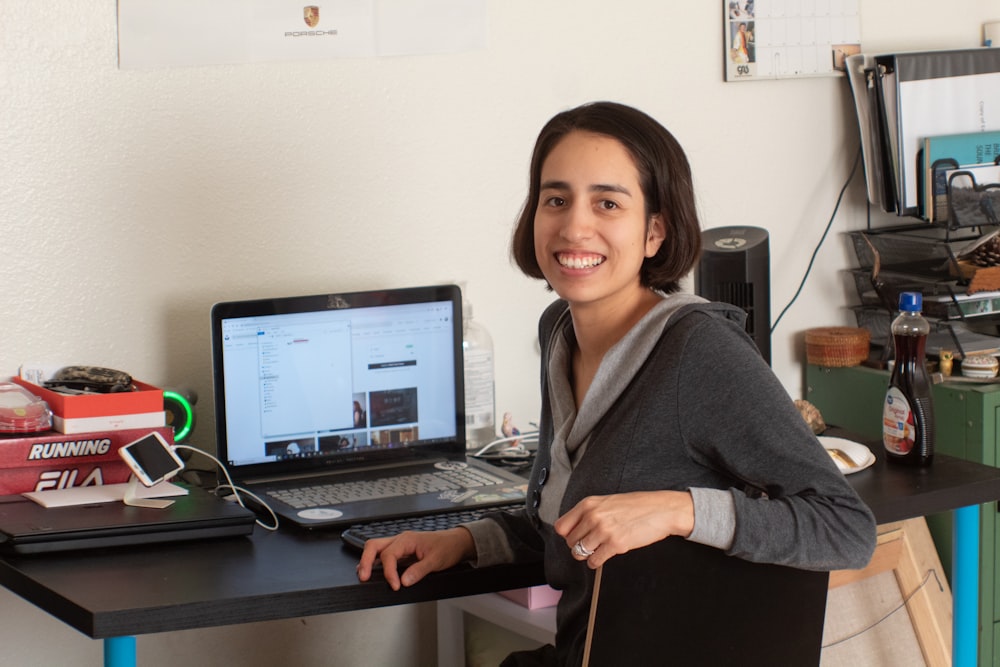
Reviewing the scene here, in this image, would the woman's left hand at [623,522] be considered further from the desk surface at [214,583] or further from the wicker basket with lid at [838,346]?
Result: the wicker basket with lid at [838,346]

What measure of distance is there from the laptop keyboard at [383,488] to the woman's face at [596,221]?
0.47 meters

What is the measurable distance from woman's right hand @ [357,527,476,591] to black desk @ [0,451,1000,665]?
0.02m

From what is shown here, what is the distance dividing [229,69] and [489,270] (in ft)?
1.94

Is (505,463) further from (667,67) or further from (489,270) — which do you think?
(667,67)

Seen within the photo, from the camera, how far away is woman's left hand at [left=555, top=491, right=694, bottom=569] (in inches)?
46.9

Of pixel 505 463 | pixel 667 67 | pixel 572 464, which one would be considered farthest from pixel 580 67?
pixel 572 464

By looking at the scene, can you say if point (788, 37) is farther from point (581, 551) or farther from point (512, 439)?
point (581, 551)

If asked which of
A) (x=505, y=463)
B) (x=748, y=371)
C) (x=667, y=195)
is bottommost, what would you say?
(x=505, y=463)

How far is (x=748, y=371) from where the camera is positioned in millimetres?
1282

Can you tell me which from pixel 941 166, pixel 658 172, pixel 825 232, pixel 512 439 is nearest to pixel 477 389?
pixel 512 439

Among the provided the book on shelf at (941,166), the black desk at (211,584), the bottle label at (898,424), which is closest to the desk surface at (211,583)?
the black desk at (211,584)

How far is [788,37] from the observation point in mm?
2504

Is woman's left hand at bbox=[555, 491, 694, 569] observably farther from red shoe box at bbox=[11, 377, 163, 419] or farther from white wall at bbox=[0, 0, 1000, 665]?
white wall at bbox=[0, 0, 1000, 665]

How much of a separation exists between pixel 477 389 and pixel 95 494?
0.75m
